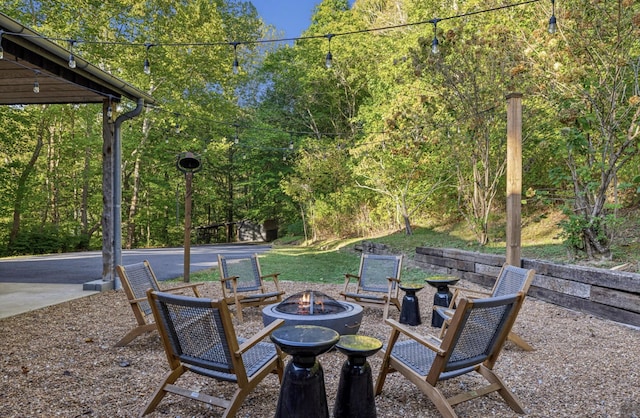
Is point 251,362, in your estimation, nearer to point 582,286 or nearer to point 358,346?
point 358,346

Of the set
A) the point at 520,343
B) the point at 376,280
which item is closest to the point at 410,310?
the point at 376,280

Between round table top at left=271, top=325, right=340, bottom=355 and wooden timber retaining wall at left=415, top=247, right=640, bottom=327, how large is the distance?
3400 mm

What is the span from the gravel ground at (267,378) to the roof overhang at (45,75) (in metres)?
2.89

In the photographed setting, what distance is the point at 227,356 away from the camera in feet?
7.30

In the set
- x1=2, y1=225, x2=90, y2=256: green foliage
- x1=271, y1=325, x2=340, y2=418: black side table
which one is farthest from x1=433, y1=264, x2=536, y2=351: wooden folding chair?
x1=2, y1=225, x2=90, y2=256: green foliage

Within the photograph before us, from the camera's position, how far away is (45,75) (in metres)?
5.21

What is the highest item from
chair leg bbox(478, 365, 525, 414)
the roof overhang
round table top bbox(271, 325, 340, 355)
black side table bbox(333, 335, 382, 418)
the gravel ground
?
the roof overhang

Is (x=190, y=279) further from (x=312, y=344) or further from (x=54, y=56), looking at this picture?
(x=312, y=344)

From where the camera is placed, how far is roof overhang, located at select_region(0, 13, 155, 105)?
171 inches

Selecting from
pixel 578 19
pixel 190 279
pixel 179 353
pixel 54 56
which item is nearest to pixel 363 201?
pixel 190 279

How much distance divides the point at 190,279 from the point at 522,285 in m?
5.56

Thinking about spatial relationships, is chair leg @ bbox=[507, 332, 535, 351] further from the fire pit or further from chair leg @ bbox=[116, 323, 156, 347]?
chair leg @ bbox=[116, 323, 156, 347]

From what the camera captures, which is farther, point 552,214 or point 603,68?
point 552,214

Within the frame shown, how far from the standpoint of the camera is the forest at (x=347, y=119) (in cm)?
588
